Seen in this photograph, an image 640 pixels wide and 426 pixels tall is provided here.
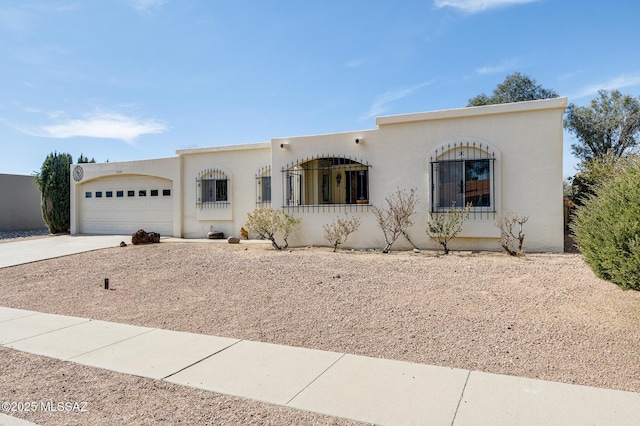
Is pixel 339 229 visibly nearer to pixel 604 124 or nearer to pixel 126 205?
pixel 126 205

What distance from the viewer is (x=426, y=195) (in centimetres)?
1230

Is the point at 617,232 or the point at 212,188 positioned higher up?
the point at 212,188

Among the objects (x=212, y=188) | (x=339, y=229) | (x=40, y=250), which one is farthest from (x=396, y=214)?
(x=40, y=250)

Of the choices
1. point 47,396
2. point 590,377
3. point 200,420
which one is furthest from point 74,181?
point 590,377

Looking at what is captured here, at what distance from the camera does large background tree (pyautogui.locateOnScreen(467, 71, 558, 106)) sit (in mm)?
27359

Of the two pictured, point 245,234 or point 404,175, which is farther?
point 245,234

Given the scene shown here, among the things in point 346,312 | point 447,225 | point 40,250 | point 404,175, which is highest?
point 404,175

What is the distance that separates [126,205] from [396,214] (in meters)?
13.6

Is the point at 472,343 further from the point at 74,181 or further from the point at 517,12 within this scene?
the point at 74,181

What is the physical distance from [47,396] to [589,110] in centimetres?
2903

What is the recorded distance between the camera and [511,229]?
11383 mm

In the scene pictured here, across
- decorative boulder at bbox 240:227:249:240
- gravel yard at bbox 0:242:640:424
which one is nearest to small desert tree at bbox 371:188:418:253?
gravel yard at bbox 0:242:640:424

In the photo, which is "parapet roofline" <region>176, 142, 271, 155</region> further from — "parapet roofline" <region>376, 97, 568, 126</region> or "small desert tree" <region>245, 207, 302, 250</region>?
"parapet roofline" <region>376, 97, 568, 126</region>

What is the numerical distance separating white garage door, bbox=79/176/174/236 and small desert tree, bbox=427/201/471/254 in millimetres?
11648
